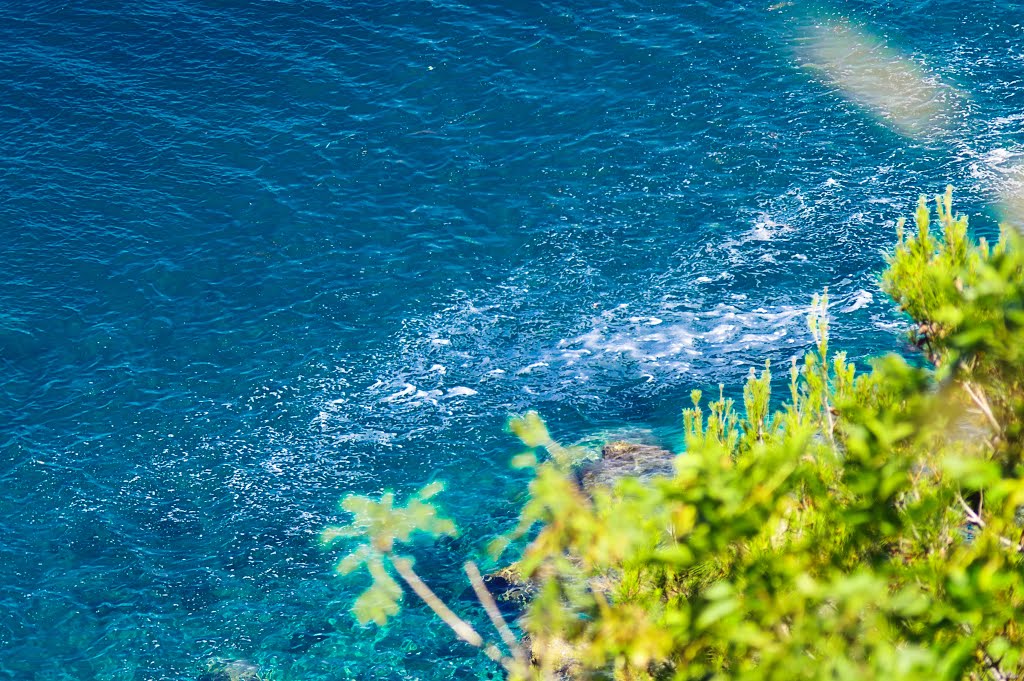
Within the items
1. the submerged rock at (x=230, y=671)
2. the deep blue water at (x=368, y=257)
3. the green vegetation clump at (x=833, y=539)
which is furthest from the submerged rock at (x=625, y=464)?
the green vegetation clump at (x=833, y=539)

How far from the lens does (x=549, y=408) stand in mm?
33781

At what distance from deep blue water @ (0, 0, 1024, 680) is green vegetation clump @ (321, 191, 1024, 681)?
17.3 m

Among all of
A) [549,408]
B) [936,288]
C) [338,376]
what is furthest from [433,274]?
[936,288]

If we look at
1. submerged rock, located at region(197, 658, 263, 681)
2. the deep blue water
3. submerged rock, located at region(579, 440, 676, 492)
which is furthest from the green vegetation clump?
submerged rock, located at region(197, 658, 263, 681)

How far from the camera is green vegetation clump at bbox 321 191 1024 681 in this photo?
899 cm

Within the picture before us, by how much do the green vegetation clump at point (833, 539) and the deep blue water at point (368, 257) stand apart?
56.9 feet

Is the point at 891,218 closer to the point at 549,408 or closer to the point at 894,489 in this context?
the point at 549,408

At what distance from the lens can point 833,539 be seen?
1135 cm

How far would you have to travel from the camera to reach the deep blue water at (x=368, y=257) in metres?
31.2

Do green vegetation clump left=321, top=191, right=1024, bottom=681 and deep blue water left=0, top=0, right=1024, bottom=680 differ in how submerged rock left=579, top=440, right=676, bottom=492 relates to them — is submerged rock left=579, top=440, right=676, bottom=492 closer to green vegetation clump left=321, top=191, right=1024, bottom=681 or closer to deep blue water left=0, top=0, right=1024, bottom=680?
deep blue water left=0, top=0, right=1024, bottom=680

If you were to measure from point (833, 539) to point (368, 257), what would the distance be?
3031 centimetres

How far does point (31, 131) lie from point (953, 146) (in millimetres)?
38931

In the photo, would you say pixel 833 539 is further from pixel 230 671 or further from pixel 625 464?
pixel 230 671

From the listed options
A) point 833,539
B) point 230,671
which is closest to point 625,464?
point 230,671
